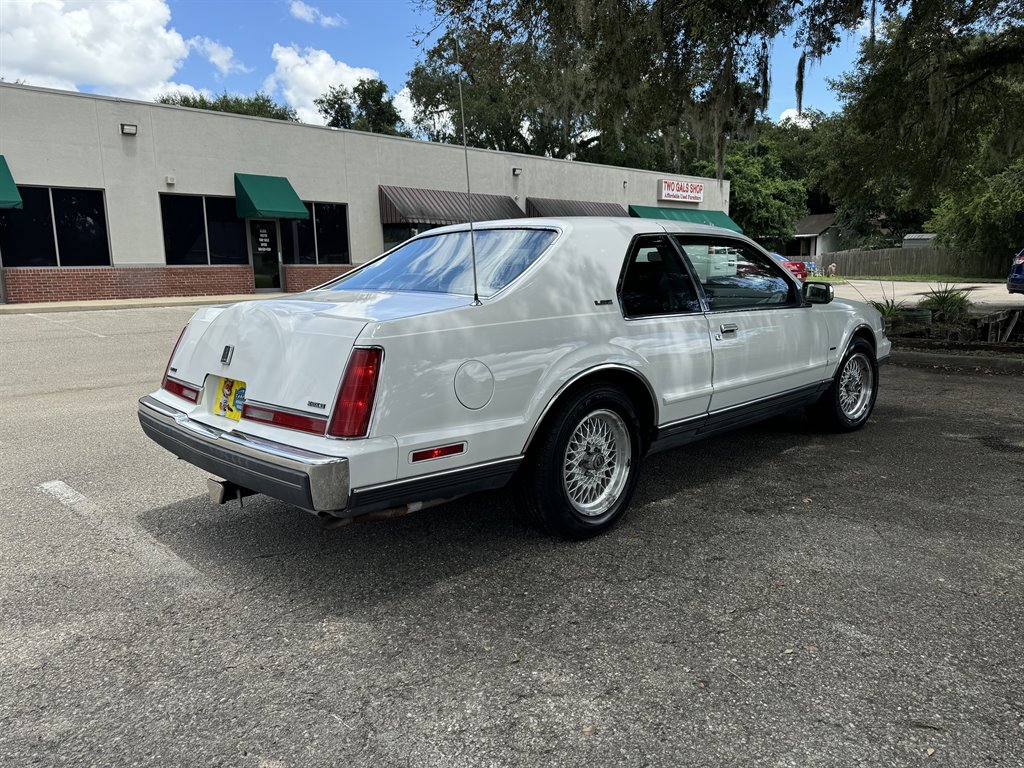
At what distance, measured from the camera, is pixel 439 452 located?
3.10m

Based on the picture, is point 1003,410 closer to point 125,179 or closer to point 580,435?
point 580,435

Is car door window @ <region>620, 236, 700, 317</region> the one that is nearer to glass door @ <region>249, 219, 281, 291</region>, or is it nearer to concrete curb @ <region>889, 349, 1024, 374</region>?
concrete curb @ <region>889, 349, 1024, 374</region>

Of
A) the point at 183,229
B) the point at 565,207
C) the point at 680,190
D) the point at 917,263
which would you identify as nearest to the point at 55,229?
the point at 183,229

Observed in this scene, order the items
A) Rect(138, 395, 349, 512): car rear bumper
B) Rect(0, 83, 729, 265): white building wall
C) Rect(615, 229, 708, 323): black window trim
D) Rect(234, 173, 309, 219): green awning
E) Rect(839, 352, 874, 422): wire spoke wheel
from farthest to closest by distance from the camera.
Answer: Rect(234, 173, 309, 219): green awning → Rect(0, 83, 729, 265): white building wall → Rect(839, 352, 874, 422): wire spoke wheel → Rect(615, 229, 708, 323): black window trim → Rect(138, 395, 349, 512): car rear bumper

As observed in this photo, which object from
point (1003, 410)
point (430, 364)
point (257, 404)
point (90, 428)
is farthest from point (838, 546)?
point (90, 428)

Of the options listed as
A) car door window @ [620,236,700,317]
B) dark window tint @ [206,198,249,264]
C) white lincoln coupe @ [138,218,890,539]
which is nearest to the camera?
white lincoln coupe @ [138,218,890,539]

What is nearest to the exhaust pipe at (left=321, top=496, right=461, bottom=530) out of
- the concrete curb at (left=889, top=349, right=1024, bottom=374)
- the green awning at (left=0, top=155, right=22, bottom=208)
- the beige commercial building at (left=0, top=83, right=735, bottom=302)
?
the concrete curb at (left=889, top=349, right=1024, bottom=374)

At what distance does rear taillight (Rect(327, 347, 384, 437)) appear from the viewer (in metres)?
2.94

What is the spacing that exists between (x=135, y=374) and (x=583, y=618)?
7970 millimetres

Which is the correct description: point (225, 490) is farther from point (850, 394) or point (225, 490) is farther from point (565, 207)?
point (565, 207)

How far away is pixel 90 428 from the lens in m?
6.32

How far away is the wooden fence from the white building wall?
23630 mm

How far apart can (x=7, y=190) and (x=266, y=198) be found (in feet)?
20.6

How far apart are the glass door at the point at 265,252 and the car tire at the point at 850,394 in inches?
782
